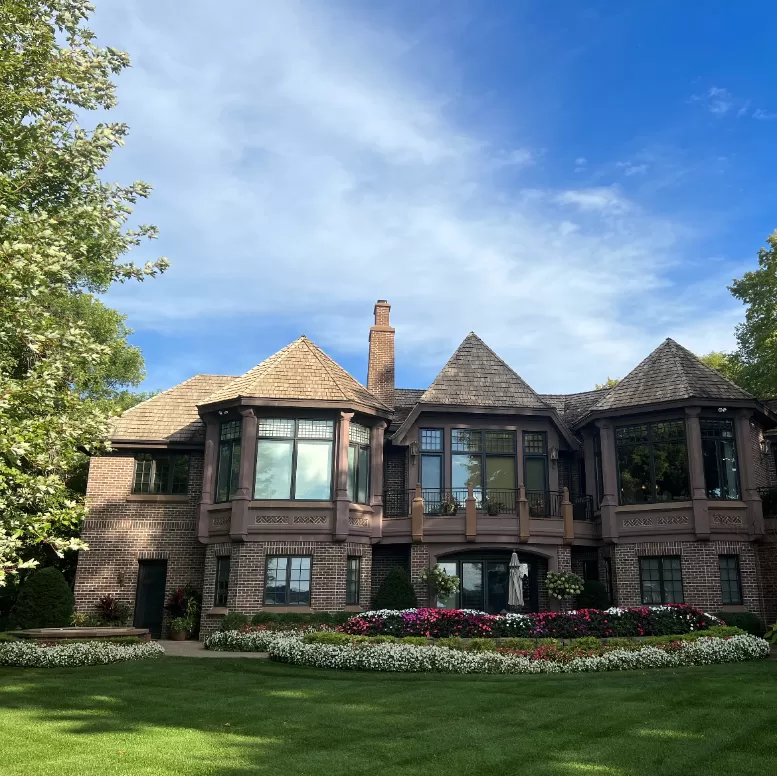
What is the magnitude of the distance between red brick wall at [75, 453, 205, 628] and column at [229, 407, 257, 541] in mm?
2961

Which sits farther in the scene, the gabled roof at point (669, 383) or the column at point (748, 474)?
the gabled roof at point (669, 383)

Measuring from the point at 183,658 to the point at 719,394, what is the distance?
16.5 m

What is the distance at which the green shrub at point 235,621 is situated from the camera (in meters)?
20.1

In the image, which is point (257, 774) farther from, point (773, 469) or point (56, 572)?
point (773, 469)

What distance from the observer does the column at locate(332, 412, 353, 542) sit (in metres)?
21.4

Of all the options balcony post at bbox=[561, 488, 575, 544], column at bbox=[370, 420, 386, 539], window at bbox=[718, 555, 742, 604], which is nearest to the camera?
window at bbox=[718, 555, 742, 604]

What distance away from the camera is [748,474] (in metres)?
21.6

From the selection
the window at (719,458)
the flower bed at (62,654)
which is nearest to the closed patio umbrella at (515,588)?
the window at (719,458)

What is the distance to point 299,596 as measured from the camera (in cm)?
2125

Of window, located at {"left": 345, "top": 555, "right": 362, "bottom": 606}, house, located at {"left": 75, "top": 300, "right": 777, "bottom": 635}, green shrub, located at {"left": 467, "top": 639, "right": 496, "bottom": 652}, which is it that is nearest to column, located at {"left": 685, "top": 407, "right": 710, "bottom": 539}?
house, located at {"left": 75, "top": 300, "right": 777, "bottom": 635}

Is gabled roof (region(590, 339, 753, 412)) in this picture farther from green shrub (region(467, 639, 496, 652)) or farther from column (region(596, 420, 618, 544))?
green shrub (region(467, 639, 496, 652))

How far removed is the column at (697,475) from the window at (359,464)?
31.5 feet

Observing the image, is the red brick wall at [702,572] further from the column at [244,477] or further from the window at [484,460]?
the column at [244,477]

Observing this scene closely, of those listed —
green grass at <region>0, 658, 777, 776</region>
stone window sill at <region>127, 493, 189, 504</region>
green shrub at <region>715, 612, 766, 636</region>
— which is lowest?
green grass at <region>0, 658, 777, 776</region>
